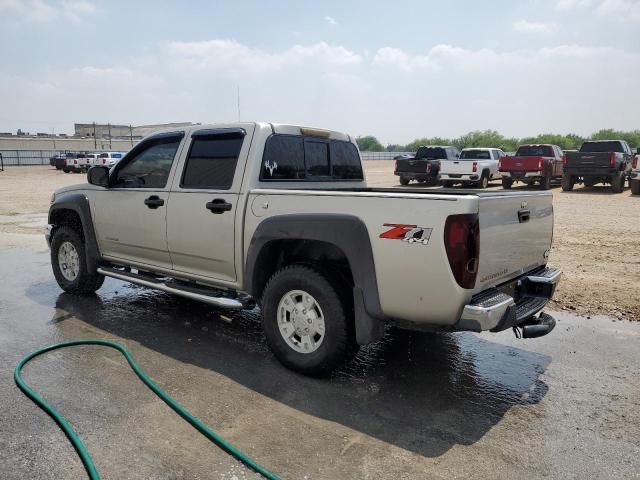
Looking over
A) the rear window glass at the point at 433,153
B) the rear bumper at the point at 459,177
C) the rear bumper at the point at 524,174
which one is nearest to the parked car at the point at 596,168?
the rear bumper at the point at 524,174

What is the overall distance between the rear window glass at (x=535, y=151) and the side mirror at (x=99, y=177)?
19.9 m

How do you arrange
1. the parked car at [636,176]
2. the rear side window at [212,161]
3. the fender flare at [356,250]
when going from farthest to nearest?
1. the parked car at [636,176]
2. the rear side window at [212,161]
3. the fender flare at [356,250]

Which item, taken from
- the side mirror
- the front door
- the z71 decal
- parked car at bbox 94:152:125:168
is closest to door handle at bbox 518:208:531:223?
the z71 decal

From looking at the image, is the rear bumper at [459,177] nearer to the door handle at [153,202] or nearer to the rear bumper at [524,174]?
the rear bumper at [524,174]

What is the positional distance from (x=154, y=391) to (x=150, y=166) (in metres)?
2.52

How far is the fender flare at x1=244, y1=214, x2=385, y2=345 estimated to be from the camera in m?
3.53

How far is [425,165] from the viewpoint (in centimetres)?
2231

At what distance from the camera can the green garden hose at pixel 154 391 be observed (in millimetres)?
2801

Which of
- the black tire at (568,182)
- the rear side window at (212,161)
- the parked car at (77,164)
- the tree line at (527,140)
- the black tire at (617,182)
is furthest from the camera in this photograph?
the tree line at (527,140)

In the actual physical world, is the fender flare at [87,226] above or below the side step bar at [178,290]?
above

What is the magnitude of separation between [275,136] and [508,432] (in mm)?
2996

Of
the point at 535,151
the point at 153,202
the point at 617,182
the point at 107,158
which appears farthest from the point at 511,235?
the point at 107,158

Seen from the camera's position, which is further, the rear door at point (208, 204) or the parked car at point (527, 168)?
the parked car at point (527, 168)

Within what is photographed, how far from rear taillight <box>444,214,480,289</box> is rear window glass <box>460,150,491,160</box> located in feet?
68.3
